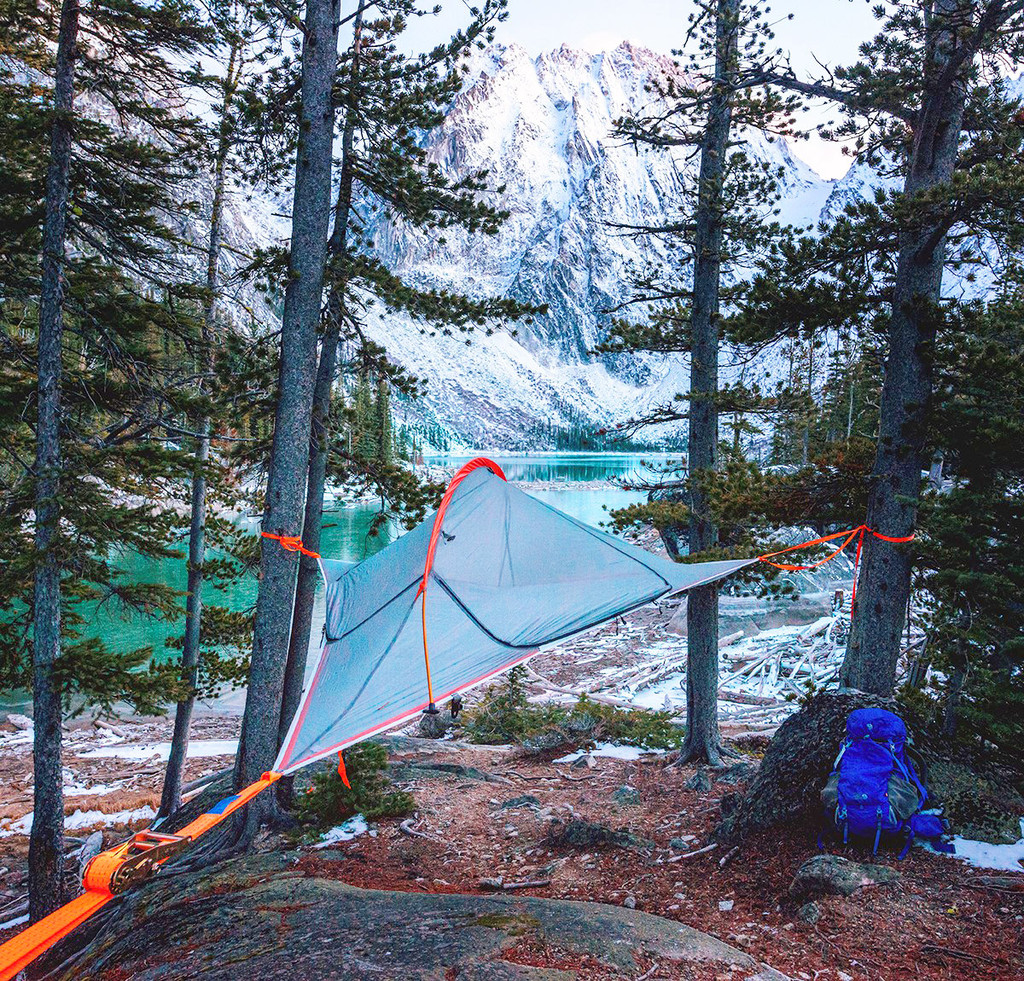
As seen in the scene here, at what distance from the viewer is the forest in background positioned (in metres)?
5.62

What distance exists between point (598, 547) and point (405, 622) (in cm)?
186

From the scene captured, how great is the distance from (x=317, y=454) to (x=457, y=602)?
2.81m

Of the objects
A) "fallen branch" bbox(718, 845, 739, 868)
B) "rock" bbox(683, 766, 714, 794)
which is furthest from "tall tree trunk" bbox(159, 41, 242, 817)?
"fallen branch" bbox(718, 845, 739, 868)

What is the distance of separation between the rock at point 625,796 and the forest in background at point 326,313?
267cm

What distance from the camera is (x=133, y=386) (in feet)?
23.5

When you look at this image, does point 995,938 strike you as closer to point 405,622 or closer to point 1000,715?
point 1000,715

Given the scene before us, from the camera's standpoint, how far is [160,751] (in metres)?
13.9

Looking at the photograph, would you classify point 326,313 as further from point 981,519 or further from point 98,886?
point 981,519

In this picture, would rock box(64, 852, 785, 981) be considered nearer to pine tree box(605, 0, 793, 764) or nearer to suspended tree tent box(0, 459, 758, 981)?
suspended tree tent box(0, 459, 758, 981)

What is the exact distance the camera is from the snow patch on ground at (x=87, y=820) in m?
9.46

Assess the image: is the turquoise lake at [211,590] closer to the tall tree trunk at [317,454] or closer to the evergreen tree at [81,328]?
the tall tree trunk at [317,454]

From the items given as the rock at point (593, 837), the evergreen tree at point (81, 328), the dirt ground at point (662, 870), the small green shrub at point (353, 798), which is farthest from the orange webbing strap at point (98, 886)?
the small green shrub at point (353, 798)

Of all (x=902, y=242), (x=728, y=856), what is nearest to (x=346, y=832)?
(x=728, y=856)

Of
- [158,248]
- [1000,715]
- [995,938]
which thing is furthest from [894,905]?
[158,248]
